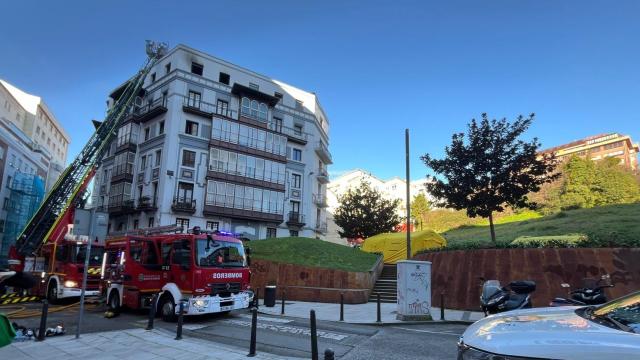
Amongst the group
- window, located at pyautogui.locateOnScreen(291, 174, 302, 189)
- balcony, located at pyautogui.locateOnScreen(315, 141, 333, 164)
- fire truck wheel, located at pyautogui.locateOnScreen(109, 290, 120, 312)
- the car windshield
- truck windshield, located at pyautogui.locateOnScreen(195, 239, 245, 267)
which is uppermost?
balcony, located at pyautogui.locateOnScreen(315, 141, 333, 164)

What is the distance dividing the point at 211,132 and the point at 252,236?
10.7 meters

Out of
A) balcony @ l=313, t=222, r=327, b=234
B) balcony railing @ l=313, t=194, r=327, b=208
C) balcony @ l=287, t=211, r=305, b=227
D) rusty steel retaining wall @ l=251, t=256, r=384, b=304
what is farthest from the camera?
balcony railing @ l=313, t=194, r=327, b=208

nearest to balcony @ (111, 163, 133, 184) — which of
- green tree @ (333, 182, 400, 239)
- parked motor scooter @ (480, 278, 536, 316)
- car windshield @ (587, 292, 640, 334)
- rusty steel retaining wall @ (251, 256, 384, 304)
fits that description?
green tree @ (333, 182, 400, 239)

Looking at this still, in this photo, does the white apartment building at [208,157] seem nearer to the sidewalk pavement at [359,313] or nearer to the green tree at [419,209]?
the sidewalk pavement at [359,313]

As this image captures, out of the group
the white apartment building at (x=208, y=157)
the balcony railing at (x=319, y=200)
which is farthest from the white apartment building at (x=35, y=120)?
the balcony railing at (x=319, y=200)

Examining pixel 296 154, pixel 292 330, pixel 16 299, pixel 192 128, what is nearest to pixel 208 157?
pixel 192 128

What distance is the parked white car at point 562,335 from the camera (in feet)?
8.17

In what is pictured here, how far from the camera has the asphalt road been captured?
27.7ft

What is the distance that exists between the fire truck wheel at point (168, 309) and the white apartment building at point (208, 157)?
77.2 feet

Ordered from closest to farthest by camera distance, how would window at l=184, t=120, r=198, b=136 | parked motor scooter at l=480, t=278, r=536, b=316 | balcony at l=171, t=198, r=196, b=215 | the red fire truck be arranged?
parked motor scooter at l=480, t=278, r=536, b=316
the red fire truck
balcony at l=171, t=198, r=196, b=215
window at l=184, t=120, r=198, b=136

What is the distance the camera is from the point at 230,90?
41.4 metres

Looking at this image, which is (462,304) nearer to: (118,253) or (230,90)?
(118,253)

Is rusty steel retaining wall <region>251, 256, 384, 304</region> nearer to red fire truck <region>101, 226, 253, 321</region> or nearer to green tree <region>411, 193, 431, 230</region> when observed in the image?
red fire truck <region>101, 226, 253, 321</region>

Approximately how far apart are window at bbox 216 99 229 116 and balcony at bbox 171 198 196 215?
9.30 m
